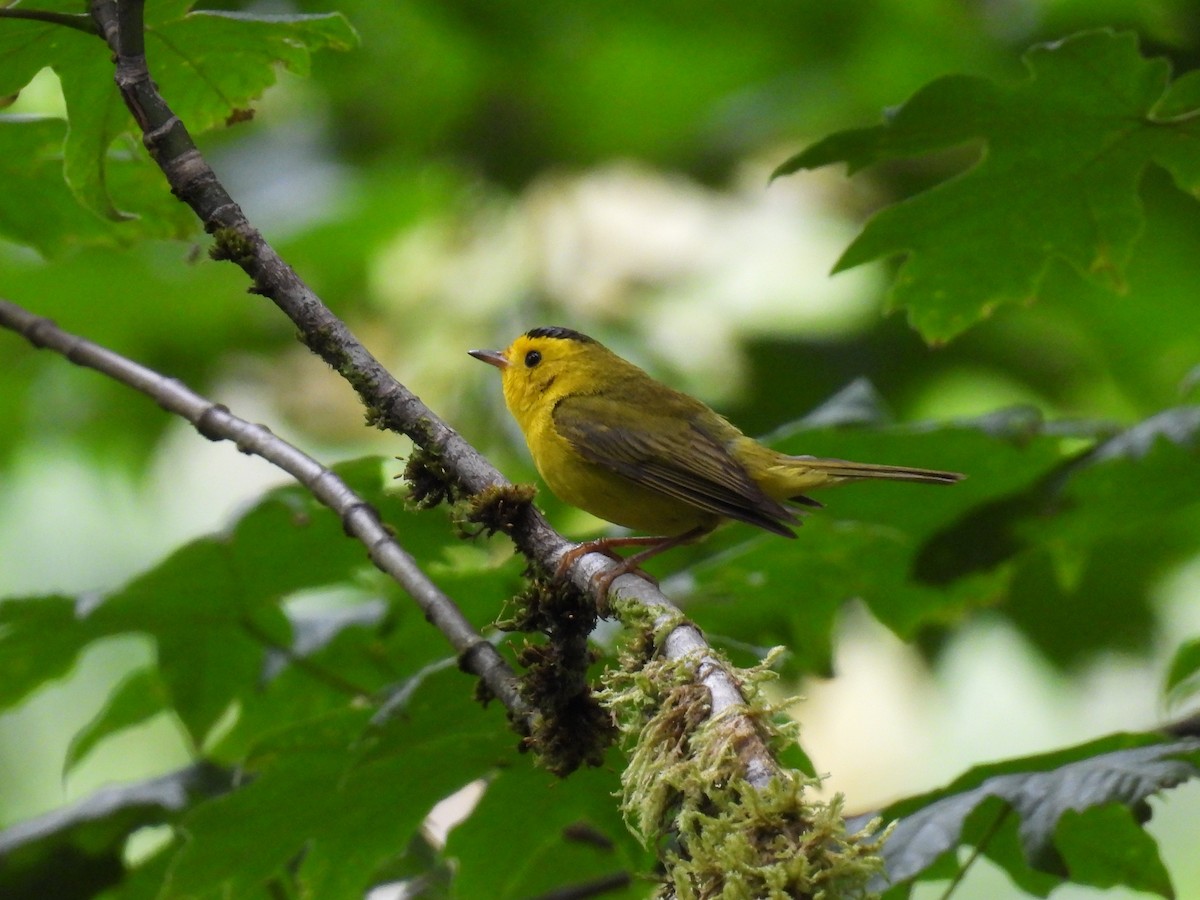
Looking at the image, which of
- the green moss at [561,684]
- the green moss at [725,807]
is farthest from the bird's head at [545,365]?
the green moss at [725,807]

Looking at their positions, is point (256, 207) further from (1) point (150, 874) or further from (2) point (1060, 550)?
(2) point (1060, 550)

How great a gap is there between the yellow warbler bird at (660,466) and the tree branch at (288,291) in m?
1.01

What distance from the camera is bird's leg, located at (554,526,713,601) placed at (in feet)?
7.11

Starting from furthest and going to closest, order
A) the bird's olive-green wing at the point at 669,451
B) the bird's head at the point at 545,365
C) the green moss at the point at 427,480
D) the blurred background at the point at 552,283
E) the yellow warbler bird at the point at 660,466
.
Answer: the blurred background at the point at 552,283, the bird's head at the point at 545,365, the yellow warbler bird at the point at 660,466, the bird's olive-green wing at the point at 669,451, the green moss at the point at 427,480

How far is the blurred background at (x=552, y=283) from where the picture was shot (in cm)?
639

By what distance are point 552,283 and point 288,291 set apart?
15.6ft

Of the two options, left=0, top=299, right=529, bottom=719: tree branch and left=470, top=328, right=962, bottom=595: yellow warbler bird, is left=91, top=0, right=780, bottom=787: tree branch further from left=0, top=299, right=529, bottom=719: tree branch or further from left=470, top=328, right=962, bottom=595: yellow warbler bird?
left=470, top=328, right=962, bottom=595: yellow warbler bird

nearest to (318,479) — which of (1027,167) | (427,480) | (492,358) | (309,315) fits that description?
(427,480)

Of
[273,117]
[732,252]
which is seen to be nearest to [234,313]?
[273,117]

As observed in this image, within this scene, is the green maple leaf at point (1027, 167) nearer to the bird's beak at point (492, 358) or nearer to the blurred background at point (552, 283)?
the bird's beak at point (492, 358)

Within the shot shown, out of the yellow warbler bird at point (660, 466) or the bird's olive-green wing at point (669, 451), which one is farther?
the yellow warbler bird at point (660, 466)

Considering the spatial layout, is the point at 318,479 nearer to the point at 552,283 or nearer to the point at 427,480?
the point at 427,480

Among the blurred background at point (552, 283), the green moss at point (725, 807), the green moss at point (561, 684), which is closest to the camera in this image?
the green moss at point (725, 807)

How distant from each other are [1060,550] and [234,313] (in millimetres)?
4923
